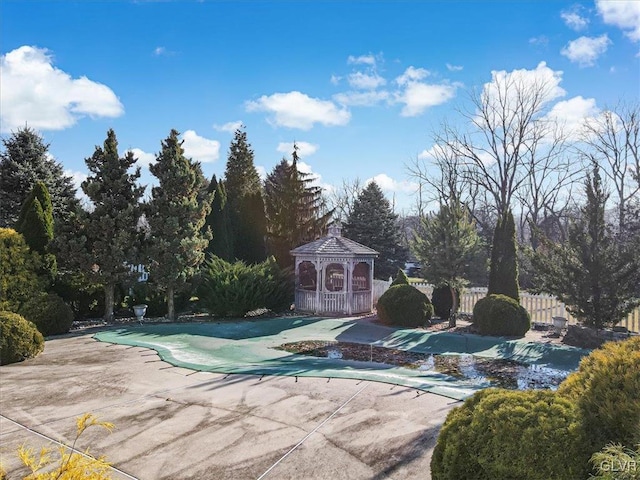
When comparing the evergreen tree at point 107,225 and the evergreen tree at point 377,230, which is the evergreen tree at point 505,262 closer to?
the evergreen tree at point 107,225

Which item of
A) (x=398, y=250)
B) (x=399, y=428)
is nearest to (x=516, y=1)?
(x=399, y=428)

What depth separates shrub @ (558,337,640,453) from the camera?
2545 millimetres

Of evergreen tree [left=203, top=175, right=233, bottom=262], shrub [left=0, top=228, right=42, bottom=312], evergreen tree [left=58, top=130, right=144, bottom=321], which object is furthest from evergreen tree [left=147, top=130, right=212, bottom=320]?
evergreen tree [left=203, top=175, right=233, bottom=262]

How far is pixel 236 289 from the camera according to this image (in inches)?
523

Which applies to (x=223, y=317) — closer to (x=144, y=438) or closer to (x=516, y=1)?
(x=144, y=438)

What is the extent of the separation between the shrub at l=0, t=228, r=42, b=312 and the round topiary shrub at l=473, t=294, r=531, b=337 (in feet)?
38.6

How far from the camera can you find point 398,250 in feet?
87.8

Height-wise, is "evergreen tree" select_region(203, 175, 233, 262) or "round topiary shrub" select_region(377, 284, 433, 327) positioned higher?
"evergreen tree" select_region(203, 175, 233, 262)

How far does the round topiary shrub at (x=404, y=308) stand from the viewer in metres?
12.2

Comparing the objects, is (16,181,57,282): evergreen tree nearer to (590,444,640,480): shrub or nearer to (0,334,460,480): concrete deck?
(0,334,460,480): concrete deck

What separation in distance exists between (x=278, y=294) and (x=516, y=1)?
10391mm

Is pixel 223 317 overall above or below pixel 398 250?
below

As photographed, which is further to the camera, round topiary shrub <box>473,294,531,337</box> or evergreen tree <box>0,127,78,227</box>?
evergreen tree <box>0,127,78,227</box>

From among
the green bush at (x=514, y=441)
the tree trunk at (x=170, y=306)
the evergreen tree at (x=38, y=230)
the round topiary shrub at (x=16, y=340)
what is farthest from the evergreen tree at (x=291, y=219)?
the green bush at (x=514, y=441)
